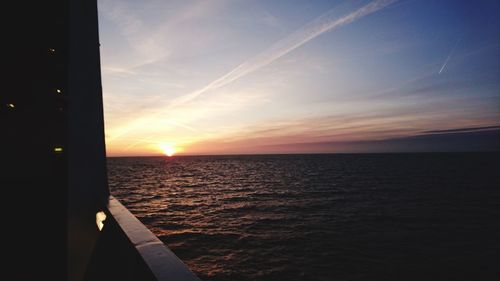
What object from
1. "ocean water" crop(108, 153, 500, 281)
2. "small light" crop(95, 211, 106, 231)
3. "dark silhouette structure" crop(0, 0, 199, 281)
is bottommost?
"ocean water" crop(108, 153, 500, 281)

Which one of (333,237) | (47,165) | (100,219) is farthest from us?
(333,237)

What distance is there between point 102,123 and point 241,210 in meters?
16.1

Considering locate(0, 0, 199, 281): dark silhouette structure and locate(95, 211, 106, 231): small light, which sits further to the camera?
locate(95, 211, 106, 231): small light

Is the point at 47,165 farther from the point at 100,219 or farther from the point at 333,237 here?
the point at 333,237

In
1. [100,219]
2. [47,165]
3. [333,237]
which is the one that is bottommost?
[333,237]

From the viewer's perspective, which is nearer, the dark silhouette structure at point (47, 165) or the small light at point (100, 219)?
the dark silhouette structure at point (47, 165)

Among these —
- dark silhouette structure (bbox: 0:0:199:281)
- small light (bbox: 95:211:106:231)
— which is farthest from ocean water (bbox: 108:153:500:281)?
dark silhouette structure (bbox: 0:0:199:281)

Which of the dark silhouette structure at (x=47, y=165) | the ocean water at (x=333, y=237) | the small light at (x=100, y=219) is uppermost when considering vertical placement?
the dark silhouette structure at (x=47, y=165)

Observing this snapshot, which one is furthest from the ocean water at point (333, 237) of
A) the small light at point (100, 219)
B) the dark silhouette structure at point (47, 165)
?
the dark silhouette structure at point (47, 165)

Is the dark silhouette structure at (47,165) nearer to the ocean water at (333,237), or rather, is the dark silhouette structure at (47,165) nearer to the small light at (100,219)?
the small light at (100,219)

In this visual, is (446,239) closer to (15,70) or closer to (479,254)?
(479,254)

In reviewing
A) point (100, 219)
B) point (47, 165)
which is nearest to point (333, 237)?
point (100, 219)

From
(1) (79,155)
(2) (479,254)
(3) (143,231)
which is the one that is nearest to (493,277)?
(2) (479,254)

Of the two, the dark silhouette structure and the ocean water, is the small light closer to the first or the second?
the dark silhouette structure
